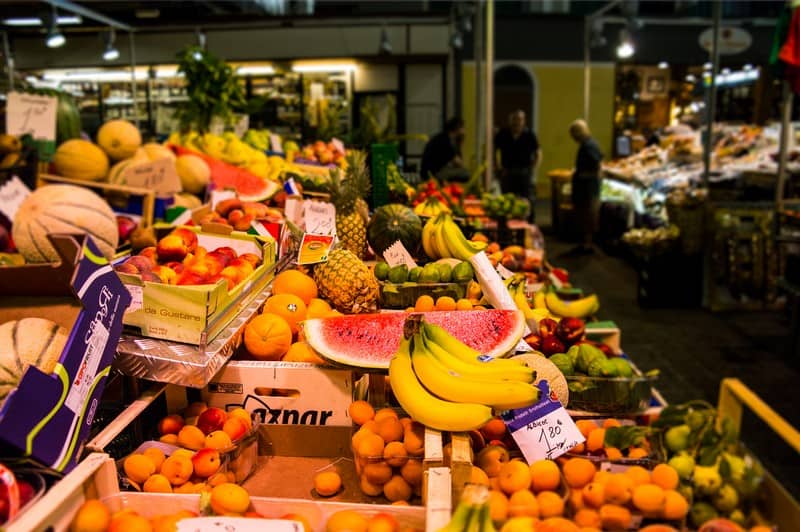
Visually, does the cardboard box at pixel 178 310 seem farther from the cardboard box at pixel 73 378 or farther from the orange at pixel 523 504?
the orange at pixel 523 504

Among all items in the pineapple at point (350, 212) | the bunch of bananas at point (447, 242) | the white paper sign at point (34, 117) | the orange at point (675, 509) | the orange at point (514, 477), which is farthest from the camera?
the white paper sign at point (34, 117)

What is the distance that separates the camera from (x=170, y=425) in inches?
64.0

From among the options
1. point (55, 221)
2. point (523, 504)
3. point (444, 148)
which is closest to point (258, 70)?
point (444, 148)

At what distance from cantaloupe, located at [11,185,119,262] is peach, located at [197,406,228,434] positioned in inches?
59.5

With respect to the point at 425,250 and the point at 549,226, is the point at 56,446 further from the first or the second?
the point at 549,226

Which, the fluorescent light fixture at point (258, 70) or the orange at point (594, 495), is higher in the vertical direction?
the fluorescent light fixture at point (258, 70)

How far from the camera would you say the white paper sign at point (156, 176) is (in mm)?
3646

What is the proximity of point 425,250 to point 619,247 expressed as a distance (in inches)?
272

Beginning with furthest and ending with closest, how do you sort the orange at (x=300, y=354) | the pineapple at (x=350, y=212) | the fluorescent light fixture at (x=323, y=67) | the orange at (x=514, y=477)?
the fluorescent light fixture at (x=323, y=67), the pineapple at (x=350, y=212), the orange at (x=300, y=354), the orange at (x=514, y=477)

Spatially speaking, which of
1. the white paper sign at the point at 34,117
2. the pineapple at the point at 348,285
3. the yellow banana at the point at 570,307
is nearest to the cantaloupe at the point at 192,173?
the white paper sign at the point at 34,117

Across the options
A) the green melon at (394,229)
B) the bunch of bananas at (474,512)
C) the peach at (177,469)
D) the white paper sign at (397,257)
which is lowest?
the peach at (177,469)

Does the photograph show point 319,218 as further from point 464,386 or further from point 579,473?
point 579,473

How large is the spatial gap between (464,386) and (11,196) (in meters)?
3.02

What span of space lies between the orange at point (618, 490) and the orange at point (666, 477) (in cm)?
6
